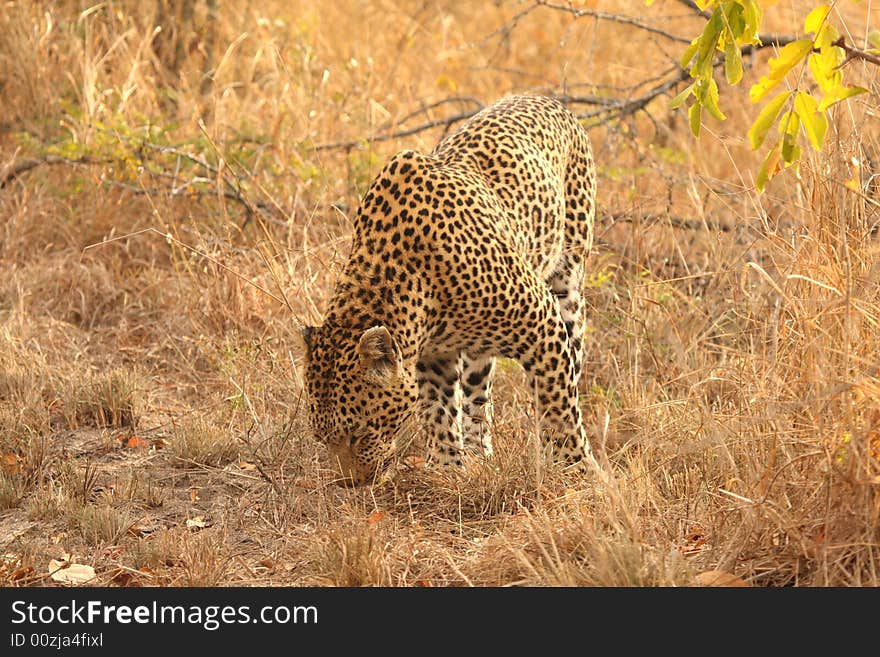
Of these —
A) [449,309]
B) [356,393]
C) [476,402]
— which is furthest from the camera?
[476,402]

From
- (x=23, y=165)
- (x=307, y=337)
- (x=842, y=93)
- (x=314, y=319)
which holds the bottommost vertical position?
(x=314, y=319)

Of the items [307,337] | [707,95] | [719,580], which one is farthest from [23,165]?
[719,580]

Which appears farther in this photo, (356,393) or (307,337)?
(307,337)

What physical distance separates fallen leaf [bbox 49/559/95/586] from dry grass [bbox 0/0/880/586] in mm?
55

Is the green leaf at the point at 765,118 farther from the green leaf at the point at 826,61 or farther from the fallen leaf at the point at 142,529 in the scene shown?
the fallen leaf at the point at 142,529

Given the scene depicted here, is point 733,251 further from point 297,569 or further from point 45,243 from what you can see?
point 45,243

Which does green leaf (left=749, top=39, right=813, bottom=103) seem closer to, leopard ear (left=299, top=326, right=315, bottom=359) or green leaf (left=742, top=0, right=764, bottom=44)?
green leaf (left=742, top=0, right=764, bottom=44)

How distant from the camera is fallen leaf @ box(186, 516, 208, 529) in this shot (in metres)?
4.72

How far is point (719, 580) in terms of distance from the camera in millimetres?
3664

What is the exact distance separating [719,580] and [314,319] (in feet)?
9.34

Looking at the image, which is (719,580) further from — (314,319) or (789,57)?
(314,319)

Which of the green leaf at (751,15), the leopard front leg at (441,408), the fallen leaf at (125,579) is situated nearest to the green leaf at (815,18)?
the green leaf at (751,15)

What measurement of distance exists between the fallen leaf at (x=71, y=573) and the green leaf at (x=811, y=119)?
280 cm

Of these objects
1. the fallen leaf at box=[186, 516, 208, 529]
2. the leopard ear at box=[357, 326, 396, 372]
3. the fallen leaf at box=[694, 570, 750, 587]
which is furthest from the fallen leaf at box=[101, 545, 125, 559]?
the fallen leaf at box=[694, 570, 750, 587]
